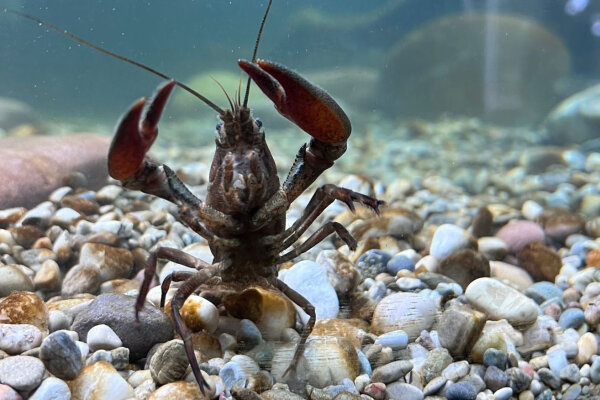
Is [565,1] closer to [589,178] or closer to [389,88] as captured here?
[589,178]

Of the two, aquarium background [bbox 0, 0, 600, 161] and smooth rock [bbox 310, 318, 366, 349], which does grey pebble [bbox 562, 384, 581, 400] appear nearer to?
smooth rock [bbox 310, 318, 366, 349]

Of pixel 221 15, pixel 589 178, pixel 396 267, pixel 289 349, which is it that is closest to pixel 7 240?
pixel 289 349

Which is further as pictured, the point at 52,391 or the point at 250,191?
the point at 250,191

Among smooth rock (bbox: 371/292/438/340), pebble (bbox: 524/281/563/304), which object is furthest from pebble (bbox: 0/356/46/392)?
pebble (bbox: 524/281/563/304)

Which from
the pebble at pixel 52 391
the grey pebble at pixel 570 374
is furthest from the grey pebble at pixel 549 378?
the pebble at pixel 52 391

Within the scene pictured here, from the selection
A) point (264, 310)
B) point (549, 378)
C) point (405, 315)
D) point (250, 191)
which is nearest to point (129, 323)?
point (264, 310)

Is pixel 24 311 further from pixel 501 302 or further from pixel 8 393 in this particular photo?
pixel 501 302

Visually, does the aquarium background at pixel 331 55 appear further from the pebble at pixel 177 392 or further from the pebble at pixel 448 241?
the pebble at pixel 177 392
